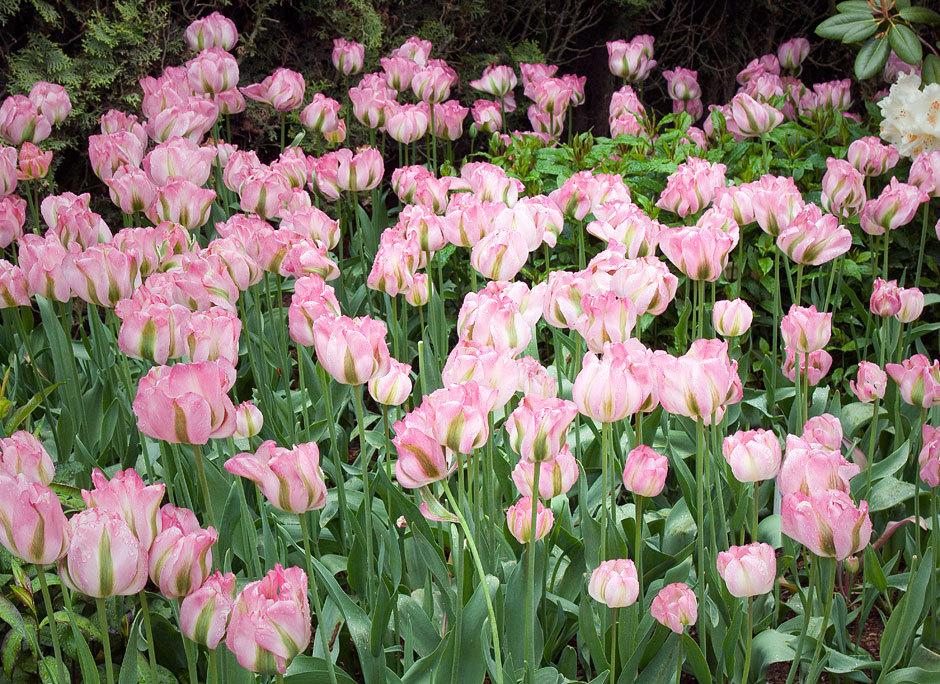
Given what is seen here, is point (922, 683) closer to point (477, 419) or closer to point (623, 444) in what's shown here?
point (623, 444)

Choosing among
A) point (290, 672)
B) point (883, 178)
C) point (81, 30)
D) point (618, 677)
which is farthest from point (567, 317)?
point (81, 30)

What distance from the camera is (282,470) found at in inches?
42.3

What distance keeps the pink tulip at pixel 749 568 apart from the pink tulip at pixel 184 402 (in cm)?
65

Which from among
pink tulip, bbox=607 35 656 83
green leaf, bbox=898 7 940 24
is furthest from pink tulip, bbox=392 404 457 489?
pink tulip, bbox=607 35 656 83

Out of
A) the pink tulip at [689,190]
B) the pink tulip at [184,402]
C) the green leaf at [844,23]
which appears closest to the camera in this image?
the pink tulip at [184,402]

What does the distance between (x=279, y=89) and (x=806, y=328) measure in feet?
5.44

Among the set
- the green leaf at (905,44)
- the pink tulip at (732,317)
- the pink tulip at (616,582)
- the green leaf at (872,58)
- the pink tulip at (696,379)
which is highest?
the green leaf at (905,44)

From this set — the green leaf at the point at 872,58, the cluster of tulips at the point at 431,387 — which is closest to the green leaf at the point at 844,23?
the green leaf at the point at 872,58

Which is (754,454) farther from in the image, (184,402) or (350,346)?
(184,402)

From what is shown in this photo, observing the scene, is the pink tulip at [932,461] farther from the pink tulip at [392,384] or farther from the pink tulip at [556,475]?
the pink tulip at [392,384]

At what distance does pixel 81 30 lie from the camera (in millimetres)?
3100

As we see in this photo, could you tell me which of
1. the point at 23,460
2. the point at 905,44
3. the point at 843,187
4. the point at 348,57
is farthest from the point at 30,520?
the point at 905,44

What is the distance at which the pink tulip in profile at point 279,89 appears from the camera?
8.63 ft

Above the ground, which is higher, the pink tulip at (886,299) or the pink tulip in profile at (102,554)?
the pink tulip in profile at (102,554)
